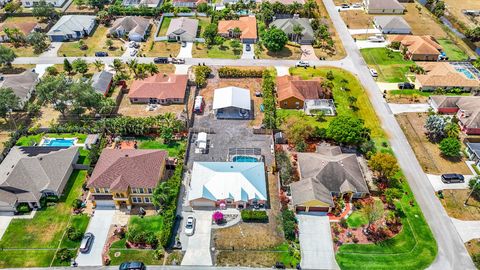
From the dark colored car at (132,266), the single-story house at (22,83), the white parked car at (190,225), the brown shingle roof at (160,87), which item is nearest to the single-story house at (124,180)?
the white parked car at (190,225)


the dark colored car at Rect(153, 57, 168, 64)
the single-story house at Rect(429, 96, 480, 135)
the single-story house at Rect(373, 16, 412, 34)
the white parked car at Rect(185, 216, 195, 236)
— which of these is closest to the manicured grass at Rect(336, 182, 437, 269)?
the white parked car at Rect(185, 216, 195, 236)

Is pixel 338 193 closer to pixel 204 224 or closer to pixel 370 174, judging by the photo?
pixel 370 174

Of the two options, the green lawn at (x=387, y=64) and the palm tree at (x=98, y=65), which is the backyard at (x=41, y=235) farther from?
the green lawn at (x=387, y=64)

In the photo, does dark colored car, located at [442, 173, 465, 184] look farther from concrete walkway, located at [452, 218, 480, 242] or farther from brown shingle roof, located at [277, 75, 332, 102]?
brown shingle roof, located at [277, 75, 332, 102]

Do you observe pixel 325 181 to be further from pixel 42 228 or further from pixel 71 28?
pixel 71 28

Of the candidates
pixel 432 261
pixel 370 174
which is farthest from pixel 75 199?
pixel 432 261

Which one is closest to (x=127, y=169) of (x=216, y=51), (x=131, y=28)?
(x=216, y=51)
